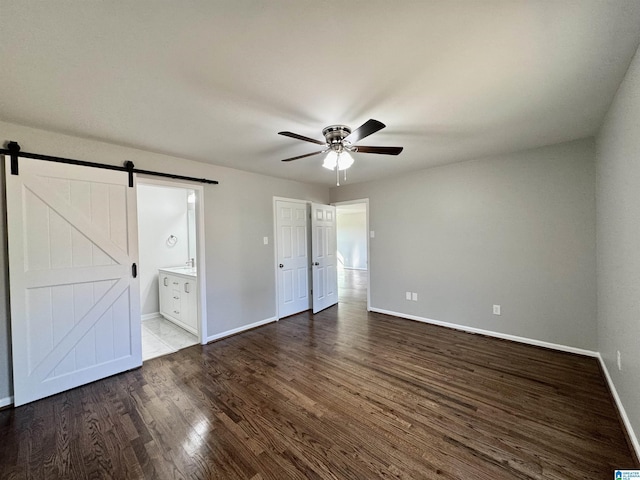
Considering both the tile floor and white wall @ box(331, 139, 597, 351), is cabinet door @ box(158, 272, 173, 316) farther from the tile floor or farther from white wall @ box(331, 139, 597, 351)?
white wall @ box(331, 139, 597, 351)

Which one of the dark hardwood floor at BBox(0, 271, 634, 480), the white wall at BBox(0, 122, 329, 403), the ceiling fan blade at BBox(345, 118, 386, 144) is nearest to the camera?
the dark hardwood floor at BBox(0, 271, 634, 480)

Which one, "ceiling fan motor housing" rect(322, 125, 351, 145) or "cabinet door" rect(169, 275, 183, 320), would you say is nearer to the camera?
"ceiling fan motor housing" rect(322, 125, 351, 145)

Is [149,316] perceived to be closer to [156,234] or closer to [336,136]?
[156,234]

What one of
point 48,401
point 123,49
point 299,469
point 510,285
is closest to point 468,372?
point 510,285

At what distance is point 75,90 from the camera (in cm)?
178

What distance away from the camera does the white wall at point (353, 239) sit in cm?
1023

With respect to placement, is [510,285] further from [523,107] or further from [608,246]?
[523,107]

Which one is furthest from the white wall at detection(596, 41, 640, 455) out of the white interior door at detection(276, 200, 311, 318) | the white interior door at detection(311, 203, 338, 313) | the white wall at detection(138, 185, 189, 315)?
the white wall at detection(138, 185, 189, 315)

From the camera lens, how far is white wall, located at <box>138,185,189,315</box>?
4.59 m

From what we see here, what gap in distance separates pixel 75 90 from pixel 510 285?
4872 millimetres

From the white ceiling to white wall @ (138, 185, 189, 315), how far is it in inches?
89.4

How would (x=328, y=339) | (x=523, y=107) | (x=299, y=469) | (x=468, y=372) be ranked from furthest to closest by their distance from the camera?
(x=328, y=339), (x=468, y=372), (x=523, y=107), (x=299, y=469)

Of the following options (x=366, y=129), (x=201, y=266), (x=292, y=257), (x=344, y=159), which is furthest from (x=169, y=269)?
(x=366, y=129)

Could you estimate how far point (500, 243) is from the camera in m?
3.45
